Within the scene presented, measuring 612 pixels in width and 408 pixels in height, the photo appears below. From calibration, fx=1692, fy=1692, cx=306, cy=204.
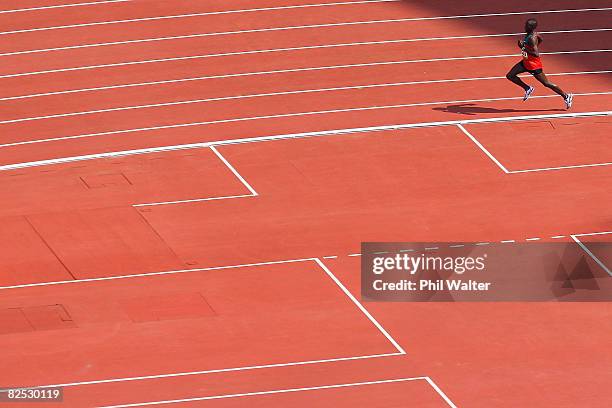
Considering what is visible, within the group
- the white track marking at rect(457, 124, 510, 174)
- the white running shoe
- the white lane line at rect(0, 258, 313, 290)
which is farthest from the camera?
the white running shoe

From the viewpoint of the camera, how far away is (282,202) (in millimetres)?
24547

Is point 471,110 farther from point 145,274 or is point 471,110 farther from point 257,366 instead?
point 257,366

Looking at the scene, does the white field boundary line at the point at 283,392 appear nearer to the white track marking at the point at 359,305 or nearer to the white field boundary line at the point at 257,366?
the white field boundary line at the point at 257,366

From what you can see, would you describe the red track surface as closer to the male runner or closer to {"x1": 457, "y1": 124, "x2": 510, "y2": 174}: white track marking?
{"x1": 457, "y1": 124, "x2": 510, "y2": 174}: white track marking

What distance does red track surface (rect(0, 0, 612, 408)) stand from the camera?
19.8 meters

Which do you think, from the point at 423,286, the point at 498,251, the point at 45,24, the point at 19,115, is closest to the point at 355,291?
the point at 423,286

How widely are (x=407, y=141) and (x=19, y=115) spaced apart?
666 centimetres

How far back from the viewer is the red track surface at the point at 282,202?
780 inches

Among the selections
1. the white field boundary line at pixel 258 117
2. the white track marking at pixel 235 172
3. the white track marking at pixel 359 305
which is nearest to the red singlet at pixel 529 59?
the white field boundary line at pixel 258 117

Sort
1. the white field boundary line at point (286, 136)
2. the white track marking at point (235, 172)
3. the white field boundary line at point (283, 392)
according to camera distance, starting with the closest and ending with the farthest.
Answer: the white field boundary line at point (283, 392) → the white track marking at point (235, 172) → the white field boundary line at point (286, 136)

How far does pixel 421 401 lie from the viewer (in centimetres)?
1909

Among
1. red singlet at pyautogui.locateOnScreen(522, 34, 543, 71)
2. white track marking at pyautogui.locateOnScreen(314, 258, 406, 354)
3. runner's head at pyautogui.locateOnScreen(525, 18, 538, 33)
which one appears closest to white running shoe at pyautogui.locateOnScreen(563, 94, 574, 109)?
red singlet at pyautogui.locateOnScreen(522, 34, 543, 71)

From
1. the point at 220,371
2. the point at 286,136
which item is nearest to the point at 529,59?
the point at 286,136

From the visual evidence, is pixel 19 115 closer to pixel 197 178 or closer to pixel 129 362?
pixel 197 178
